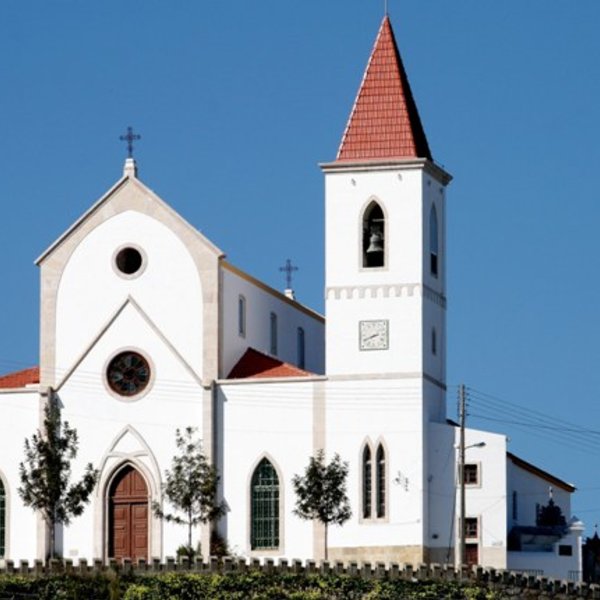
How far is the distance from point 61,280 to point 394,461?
13930 mm

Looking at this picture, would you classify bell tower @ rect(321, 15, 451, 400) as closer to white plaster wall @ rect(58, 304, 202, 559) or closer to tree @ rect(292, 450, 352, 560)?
tree @ rect(292, 450, 352, 560)

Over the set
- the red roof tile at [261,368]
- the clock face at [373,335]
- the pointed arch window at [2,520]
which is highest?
the clock face at [373,335]

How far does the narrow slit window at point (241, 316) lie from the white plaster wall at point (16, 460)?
750cm

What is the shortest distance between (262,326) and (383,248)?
6.88 m

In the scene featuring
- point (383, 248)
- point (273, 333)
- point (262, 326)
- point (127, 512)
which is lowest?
point (127, 512)

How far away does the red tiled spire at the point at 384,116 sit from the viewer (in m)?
123

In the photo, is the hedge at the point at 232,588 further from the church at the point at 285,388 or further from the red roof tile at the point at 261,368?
the red roof tile at the point at 261,368

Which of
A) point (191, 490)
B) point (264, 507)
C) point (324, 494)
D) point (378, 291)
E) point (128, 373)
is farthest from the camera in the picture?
point (128, 373)

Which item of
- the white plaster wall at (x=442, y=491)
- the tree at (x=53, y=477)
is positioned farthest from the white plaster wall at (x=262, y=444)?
the tree at (x=53, y=477)

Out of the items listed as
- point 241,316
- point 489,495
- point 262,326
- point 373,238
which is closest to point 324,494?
point 489,495

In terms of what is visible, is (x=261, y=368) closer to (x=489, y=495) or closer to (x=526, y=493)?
(x=489, y=495)

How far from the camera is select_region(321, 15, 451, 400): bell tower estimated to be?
122 metres

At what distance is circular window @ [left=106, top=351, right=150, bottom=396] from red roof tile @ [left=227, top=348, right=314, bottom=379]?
2983 millimetres

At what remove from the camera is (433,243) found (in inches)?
4899
